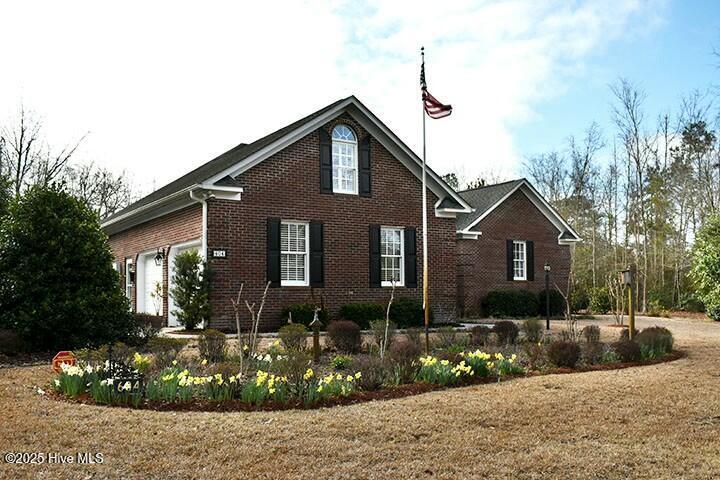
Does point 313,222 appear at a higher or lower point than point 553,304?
higher

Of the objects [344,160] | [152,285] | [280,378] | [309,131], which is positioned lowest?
[280,378]

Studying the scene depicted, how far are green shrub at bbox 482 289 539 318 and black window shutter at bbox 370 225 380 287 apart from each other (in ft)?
27.3

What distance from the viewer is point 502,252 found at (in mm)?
27156

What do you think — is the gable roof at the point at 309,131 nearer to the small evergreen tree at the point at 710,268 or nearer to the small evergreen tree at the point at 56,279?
the small evergreen tree at the point at 56,279

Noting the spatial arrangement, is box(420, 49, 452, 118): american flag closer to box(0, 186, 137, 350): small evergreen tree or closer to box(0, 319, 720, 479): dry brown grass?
box(0, 186, 137, 350): small evergreen tree

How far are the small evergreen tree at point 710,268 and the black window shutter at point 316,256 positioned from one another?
1513cm

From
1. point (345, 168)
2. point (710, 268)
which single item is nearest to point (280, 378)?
point (345, 168)

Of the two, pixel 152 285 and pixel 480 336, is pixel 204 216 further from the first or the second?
pixel 480 336

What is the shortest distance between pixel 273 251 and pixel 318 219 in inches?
63.2

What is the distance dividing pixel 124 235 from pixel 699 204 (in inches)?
1038

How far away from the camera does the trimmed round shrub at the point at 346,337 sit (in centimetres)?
1225

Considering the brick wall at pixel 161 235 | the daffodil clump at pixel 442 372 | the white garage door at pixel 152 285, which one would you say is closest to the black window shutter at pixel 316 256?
the brick wall at pixel 161 235

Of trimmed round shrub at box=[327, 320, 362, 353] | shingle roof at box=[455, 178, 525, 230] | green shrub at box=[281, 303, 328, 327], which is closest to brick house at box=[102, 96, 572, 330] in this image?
green shrub at box=[281, 303, 328, 327]

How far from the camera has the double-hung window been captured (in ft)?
61.5
